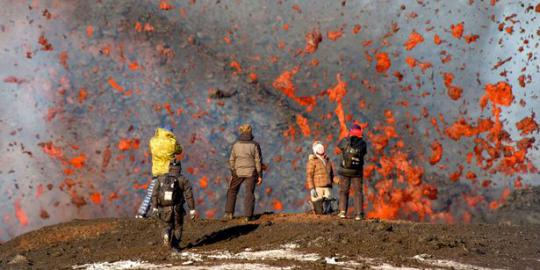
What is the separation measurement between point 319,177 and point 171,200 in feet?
18.0

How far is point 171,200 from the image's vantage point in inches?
485

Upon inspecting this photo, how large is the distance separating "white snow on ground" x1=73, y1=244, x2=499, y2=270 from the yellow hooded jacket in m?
2.07

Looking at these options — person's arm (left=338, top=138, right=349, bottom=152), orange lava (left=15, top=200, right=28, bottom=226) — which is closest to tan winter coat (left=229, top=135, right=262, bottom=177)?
person's arm (left=338, top=138, right=349, bottom=152)

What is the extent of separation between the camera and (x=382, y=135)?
27.5 metres

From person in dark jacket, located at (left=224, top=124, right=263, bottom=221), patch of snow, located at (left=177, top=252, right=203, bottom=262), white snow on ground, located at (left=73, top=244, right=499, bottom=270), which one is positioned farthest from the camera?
person in dark jacket, located at (left=224, top=124, right=263, bottom=221)

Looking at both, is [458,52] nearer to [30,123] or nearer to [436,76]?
[436,76]

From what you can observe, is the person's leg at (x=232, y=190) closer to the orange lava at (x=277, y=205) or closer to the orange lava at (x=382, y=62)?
the orange lava at (x=277, y=205)

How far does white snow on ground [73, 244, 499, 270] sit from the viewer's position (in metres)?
10.3

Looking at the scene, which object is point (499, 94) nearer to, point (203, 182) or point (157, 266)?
point (203, 182)

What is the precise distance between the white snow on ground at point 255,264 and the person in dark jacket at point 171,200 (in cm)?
64

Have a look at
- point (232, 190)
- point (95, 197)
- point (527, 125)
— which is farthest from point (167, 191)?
point (527, 125)

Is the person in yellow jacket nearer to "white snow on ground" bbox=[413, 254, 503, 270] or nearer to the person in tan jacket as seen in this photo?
the person in tan jacket

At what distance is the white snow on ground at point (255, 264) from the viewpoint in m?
10.3

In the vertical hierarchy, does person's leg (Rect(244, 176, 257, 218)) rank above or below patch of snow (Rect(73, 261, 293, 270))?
above
